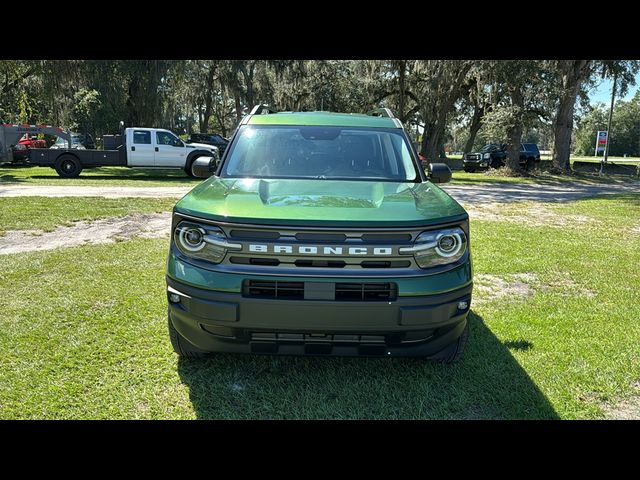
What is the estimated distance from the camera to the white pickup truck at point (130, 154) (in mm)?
17734

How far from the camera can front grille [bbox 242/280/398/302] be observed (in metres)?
2.58

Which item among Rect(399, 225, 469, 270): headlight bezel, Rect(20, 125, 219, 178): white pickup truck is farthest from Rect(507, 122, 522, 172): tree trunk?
Rect(399, 225, 469, 270): headlight bezel

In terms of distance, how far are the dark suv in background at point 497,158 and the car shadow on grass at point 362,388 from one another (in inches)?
989

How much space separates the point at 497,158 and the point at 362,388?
27008mm

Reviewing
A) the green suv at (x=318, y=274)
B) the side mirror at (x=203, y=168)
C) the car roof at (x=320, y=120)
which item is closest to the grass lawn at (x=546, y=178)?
the car roof at (x=320, y=120)

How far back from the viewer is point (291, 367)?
11.0 ft

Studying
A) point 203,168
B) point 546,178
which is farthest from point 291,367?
point 546,178

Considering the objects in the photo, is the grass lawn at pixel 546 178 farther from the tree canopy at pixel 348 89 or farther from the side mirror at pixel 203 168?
the side mirror at pixel 203 168

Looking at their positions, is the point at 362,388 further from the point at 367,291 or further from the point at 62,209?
the point at 62,209

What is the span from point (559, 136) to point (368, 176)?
81.1 feet

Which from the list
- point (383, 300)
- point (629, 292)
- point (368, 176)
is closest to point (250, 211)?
point (383, 300)

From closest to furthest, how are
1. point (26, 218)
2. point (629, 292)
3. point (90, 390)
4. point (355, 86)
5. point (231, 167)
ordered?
point (90, 390) < point (231, 167) < point (629, 292) < point (26, 218) < point (355, 86)

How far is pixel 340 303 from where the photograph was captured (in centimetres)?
254
